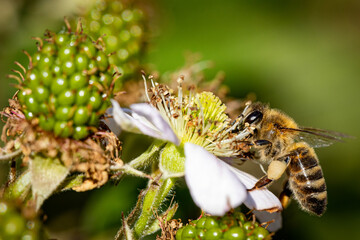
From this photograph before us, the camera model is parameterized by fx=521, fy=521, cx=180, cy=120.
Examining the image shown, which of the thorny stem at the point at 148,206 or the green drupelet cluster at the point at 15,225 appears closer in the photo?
the green drupelet cluster at the point at 15,225

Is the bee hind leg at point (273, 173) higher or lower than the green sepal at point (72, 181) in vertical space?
lower

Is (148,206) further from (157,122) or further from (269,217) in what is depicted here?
(269,217)

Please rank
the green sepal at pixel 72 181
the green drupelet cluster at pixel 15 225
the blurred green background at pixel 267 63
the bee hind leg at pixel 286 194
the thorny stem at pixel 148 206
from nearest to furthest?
the green drupelet cluster at pixel 15 225
the green sepal at pixel 72 181
the thorny stem at pixel 148 206
the bee hind leg at pixel 286 194
the blurred green background at pixel 267 63

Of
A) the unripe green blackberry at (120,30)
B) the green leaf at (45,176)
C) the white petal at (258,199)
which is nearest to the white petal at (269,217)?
the white petal at (258,199)

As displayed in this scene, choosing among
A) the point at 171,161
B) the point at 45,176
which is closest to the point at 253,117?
the point at 171,161

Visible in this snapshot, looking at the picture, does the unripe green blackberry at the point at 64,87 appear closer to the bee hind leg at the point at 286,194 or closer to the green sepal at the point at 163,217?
the green sepal at the point at 163,217

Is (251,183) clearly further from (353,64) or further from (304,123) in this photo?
(353,64)
